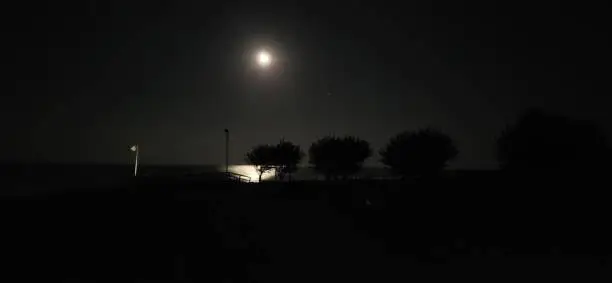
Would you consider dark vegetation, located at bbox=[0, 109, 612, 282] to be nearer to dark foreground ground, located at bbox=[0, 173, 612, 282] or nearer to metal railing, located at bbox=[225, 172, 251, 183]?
dark foreground ground, located at bbox=[0, 173, 612, 282]

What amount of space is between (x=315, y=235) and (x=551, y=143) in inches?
1667

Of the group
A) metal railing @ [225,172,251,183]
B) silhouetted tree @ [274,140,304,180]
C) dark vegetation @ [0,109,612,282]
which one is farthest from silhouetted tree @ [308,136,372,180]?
dark vegetation @ [0,109,612,282]

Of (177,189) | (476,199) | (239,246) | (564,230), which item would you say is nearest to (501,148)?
(476,199)

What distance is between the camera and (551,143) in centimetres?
5494

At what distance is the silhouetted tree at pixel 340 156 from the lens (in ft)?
271

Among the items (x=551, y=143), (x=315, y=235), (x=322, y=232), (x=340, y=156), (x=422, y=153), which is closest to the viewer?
(x=315, y=235)

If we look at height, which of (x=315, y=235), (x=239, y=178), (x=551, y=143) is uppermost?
(x=551, y=143)

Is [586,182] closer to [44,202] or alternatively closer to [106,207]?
[106,207]

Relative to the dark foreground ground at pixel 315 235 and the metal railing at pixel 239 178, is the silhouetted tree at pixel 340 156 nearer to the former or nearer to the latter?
the metal railing at pixel 239 178

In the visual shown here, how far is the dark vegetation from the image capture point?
1898 centimetres

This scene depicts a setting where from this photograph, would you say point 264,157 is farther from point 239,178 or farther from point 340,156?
point 239,178

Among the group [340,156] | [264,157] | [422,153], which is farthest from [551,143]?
[264,157]

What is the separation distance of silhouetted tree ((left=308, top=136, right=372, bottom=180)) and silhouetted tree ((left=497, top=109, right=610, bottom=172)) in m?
29.4

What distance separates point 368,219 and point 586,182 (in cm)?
2058
